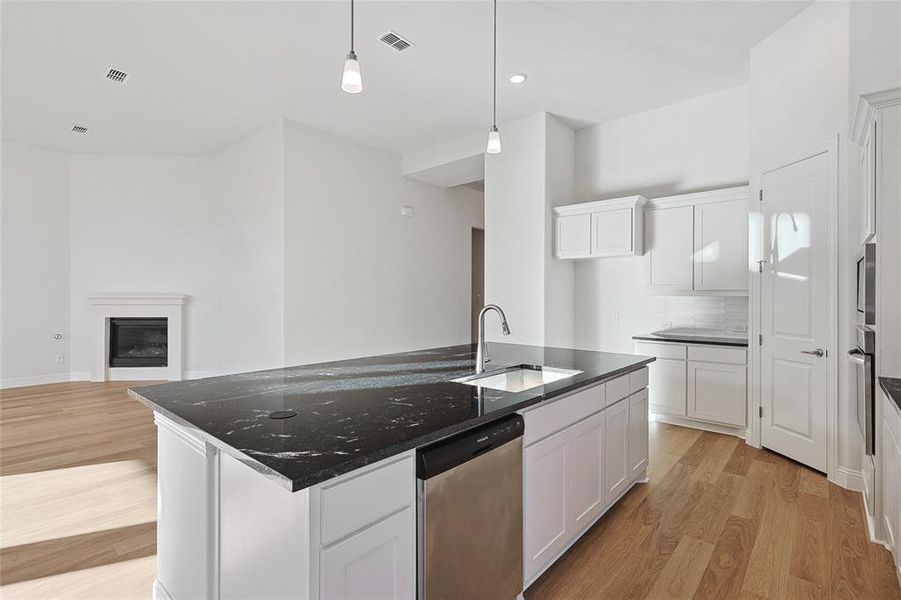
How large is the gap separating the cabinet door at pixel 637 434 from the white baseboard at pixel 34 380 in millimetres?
7603

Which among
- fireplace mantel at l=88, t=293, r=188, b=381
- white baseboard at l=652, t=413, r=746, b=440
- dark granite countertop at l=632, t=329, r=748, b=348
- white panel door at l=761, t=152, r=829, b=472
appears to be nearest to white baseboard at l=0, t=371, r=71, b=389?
fireplace mantel at l=88, t=293, r=188, b=381

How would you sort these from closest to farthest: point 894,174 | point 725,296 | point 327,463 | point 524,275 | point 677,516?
point 327,463 < point 894,174 < point 677,516 < point 725,296 < point 524,275

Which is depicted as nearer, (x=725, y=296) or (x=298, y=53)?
(x=298, y=53)

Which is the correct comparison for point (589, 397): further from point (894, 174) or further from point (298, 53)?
point (298, 53)

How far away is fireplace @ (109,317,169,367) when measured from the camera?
680 cm

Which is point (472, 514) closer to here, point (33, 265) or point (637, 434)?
point (637, 434)

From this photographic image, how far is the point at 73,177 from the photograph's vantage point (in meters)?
6.63

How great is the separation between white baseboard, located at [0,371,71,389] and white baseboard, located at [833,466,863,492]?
345 inches

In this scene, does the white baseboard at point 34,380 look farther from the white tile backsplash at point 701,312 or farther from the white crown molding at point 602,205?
the white tile backsplash at point 701,312

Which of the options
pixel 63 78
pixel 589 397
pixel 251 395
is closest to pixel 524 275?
pixel 589 397

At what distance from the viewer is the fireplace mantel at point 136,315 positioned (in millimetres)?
6625

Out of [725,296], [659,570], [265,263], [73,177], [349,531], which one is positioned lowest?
[659,570]

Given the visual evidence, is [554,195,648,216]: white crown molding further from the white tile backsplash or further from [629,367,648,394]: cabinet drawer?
[629,367,648,394]: cabinet drawer

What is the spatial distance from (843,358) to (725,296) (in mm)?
1405
